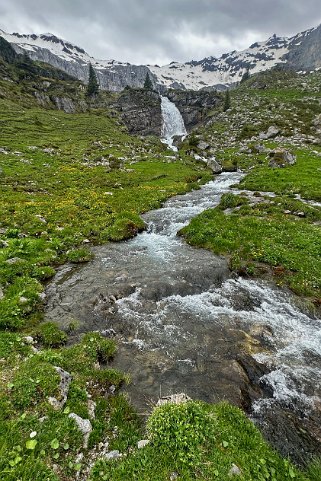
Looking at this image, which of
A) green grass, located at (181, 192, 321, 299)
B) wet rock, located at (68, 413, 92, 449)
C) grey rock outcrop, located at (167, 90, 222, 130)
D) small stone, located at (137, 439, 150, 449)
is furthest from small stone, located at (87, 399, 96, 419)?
grey rock outcrop, located at (167, 90, 222, 130)

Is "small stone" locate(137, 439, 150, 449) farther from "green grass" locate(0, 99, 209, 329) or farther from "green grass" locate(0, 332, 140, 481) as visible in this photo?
"green grass" locate(0, 99, 209, 329)

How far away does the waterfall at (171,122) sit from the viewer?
114062 millimetres

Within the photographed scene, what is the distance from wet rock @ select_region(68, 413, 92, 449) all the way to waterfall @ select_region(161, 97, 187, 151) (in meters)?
114

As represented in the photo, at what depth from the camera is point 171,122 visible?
396 ft

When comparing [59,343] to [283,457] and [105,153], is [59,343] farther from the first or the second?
[105,153]

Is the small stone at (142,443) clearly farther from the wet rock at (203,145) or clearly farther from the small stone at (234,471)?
the wet rock at (203,145)

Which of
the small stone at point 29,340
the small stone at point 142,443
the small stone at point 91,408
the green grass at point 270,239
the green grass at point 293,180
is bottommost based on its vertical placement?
the small stone at point 91,408

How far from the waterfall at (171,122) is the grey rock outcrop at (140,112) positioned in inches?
104

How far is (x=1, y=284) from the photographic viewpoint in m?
12.7

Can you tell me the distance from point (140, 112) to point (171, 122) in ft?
49.4

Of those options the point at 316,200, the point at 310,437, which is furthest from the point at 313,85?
the point at 310,437

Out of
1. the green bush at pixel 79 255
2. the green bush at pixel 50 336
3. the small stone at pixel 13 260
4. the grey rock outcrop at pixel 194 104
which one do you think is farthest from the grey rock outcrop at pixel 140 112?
the green bush at pixel 50 336

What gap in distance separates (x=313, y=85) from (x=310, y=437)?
145775 mm

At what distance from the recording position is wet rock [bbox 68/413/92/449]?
6460 mm
